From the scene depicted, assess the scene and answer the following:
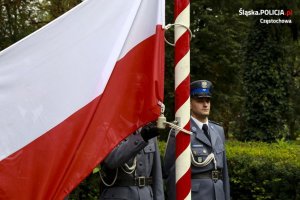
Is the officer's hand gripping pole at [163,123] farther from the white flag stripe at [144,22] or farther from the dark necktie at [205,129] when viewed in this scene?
the dark necktie at [205,129]

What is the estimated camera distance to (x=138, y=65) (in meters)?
3.25

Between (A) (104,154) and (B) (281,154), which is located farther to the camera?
(B) (281,154)

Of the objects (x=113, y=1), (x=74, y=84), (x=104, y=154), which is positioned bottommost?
(x=104, y=154)

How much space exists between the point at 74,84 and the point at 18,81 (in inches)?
12.9

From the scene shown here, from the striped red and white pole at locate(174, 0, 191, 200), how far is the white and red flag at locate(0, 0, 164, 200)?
0.37 feet

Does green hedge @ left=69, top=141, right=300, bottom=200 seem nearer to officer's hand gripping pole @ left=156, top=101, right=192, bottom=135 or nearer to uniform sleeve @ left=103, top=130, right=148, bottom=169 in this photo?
uniform sleeve @ left=103, top=130, right=148, bottom=169

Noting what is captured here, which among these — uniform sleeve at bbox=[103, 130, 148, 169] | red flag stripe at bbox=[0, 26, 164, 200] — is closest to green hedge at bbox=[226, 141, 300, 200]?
uniform sleeve at bbox=[103, 130, 148, 169]

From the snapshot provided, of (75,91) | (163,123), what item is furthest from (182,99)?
(75,91)

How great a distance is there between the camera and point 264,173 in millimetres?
6949

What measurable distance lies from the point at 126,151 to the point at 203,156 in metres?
1.12

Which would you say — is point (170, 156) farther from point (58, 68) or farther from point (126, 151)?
point (58, 68)

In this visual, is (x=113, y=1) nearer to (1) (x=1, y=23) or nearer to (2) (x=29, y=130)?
(2) (x=29, y=130)

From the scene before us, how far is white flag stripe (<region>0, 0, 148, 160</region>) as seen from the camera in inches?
123

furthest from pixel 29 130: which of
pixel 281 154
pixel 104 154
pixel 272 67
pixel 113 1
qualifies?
pixel 272 67
